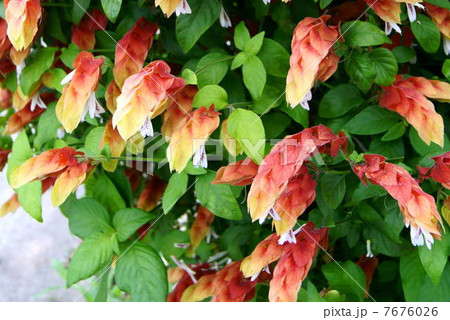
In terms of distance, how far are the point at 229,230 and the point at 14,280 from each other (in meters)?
1.57

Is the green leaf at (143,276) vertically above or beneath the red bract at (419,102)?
beneath

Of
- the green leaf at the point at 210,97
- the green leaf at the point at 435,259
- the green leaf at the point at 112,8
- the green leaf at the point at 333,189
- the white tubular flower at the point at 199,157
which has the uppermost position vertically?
the green leaf at the point at 112,8

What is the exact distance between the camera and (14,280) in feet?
8.30

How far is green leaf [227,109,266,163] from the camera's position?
0.90 metres

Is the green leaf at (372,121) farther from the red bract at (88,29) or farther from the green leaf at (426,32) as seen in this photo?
the red bract at (88,29)

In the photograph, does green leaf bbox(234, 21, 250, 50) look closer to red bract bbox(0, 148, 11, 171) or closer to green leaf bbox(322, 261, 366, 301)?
green leaf bbox(322, 261, 366, 301)

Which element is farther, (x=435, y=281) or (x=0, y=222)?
(x=0, y=222)

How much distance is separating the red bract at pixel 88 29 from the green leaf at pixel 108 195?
27 cm

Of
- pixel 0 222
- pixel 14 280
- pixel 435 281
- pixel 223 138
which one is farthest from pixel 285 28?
pixel 0 222

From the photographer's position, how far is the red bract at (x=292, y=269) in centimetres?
92

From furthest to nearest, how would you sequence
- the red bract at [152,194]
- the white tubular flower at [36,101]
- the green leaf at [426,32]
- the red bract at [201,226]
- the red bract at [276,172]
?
the red bract at [152,194], the red bract at [201,226], the white tubular flower at [36,101], the green leaf at [426,32], the red bract at [276,172]

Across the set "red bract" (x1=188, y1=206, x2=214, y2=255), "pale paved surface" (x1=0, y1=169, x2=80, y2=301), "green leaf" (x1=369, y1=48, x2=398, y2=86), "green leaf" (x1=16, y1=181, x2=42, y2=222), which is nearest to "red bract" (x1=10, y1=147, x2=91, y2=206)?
"green leaf" (x1=16, y1=181, x2=42, y2=222)

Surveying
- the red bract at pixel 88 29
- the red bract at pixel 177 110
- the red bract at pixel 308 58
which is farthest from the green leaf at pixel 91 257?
the red bract at pixel 308 58

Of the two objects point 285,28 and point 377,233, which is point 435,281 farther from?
point 285,28
